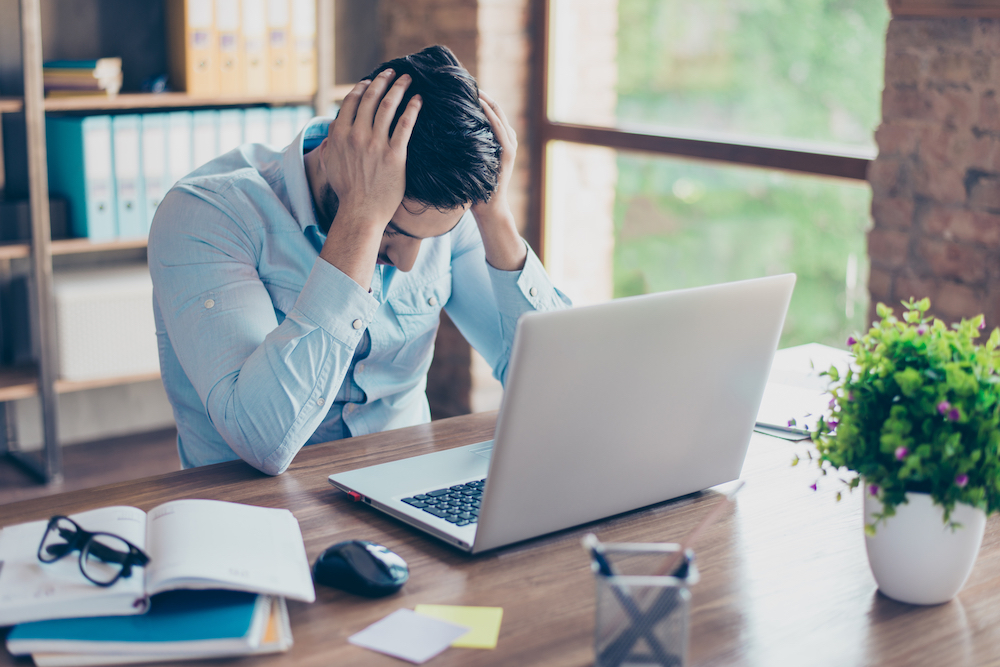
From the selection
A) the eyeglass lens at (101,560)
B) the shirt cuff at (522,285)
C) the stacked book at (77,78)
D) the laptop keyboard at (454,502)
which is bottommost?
the laptop keyboard at (454,502)

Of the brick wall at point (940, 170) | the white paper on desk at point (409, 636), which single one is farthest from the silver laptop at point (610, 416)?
the brick wall at point (940, 170)

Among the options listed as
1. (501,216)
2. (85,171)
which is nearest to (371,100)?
(501,216)

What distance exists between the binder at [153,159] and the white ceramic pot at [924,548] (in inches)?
94.0

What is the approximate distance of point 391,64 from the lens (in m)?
1.33

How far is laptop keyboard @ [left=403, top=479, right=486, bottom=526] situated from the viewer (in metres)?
1.03

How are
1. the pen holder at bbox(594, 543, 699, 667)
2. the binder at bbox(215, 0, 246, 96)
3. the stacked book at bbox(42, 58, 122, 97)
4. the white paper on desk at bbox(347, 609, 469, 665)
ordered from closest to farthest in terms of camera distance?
the pen holder at bbox(594, 543, 699, 667), the white paper on desk at bbox(347, 609, 469, 665), the stacked book at bbox(42, 58, 122, 97), the binder at bbox(215, 0, 246, 96)

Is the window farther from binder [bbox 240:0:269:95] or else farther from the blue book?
the blue book

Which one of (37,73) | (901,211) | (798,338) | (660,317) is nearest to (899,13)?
(901,211)

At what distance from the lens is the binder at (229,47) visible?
282 cm

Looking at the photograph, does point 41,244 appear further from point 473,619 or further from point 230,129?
point 473,619

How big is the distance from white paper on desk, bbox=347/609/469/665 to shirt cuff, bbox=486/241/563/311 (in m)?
0.70

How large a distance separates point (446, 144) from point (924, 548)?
736 millimetres

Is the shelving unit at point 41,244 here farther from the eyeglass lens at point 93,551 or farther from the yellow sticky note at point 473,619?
the yellow sticky note at point 473,619

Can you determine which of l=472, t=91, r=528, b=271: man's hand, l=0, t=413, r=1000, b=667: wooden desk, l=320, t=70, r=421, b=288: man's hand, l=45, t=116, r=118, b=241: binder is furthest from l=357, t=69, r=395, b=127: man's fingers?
l=45, t=116, r=118, b=241: binder
